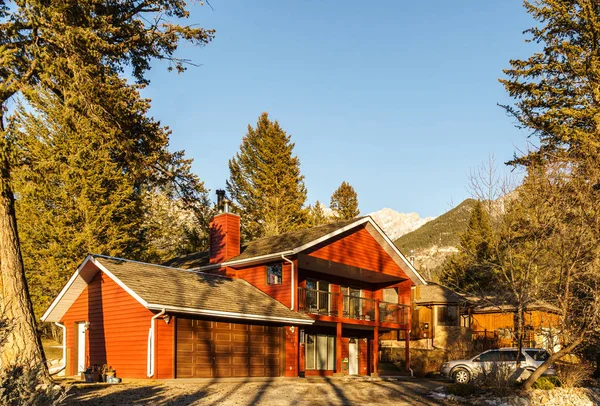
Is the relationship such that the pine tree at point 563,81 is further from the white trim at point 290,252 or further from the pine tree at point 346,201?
the pine tree at point 346,201

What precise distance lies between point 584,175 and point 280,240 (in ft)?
44.9

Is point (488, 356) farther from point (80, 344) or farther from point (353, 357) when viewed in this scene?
point (80, 344)

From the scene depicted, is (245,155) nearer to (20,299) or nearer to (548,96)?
(548,96)

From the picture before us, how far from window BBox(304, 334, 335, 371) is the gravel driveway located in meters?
6.64

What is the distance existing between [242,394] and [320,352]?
1199cm

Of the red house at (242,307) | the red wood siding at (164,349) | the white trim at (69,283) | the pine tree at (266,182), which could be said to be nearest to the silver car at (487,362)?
the red house at (242,307)

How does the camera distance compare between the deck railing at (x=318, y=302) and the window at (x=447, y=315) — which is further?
the window at (x=447, y=315)

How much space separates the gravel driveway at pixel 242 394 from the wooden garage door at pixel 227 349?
3.20 ft

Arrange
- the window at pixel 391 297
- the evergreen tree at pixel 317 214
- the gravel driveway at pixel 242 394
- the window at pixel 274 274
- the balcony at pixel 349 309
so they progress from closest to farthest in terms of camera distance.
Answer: the gravel driveway at pixel 242 394, the window at pixel 274 274, the balcony at pixel 349 309, the window at pixel 391 297, the evergreen tree at pixel 317 214

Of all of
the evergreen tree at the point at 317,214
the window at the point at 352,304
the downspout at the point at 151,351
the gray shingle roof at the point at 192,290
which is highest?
the evergreen tree at the point at 317,214

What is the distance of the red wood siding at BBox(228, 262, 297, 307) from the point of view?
86.9 ft

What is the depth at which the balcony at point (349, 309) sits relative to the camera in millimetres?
27500

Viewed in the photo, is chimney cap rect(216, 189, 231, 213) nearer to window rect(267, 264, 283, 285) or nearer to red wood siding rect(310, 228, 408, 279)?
window rect(267, 264, 283, 285)

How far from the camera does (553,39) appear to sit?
30.9m
